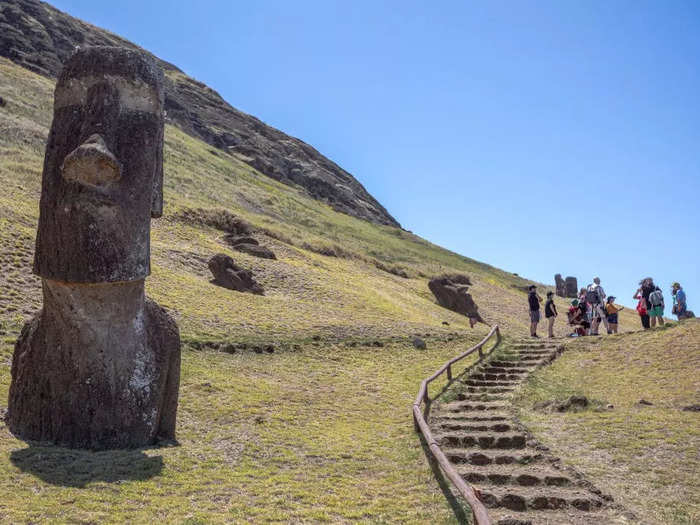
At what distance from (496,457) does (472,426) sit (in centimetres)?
197

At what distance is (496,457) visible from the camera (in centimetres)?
1073

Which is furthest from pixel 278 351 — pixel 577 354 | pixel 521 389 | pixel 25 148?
pixel 25 148

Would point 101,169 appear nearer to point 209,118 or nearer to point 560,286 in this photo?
point 560,286

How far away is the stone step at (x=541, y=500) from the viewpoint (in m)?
8.61

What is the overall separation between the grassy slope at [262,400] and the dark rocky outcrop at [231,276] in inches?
38.6

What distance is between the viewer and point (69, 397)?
10.0 metres

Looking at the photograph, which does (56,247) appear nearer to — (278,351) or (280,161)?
(278,351)

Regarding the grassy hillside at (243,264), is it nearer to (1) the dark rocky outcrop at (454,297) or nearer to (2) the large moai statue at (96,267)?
(1) the dark rocky outcrop at (454,297)

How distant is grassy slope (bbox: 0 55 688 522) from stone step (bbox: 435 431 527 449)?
0.72 meters

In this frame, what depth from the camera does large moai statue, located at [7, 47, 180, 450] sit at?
9.88m

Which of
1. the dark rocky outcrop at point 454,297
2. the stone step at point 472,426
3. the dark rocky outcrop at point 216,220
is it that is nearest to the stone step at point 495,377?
the stone step at point 472,426

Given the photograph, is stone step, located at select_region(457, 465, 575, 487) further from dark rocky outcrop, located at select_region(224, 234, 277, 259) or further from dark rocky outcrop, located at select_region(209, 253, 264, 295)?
dark rocky outcrop, located at select_region(224, 234, 277, 259)

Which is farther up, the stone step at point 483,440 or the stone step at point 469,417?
A: the stone step at point 469,417

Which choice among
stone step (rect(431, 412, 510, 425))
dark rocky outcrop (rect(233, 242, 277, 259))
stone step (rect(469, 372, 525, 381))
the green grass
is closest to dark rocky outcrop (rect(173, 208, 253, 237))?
dark rocky outcrop (rect(233, 242, 277, 259))
